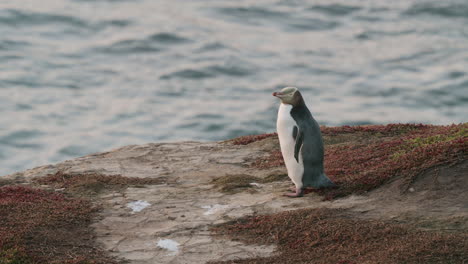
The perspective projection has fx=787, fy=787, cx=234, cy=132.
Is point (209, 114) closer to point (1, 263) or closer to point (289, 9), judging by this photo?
point (289, 9)

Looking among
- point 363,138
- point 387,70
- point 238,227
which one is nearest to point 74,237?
point 238,227

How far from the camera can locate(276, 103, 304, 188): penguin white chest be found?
12.5 metres

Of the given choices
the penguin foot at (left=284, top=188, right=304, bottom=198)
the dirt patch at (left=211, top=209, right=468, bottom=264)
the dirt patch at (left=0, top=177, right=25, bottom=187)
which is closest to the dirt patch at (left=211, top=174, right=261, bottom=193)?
the penguin foot at (left=284, top=188, right=304, bottom=198)

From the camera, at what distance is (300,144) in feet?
41.2

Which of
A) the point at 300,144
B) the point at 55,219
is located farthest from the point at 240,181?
the point at 55,219

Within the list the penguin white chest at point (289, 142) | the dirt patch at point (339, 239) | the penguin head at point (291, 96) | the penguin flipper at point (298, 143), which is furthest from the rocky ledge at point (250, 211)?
the penguin head at point (291, 96)

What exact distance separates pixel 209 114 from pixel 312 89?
5.52m

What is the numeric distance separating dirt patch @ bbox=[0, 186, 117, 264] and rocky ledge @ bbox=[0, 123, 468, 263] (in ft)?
0.05

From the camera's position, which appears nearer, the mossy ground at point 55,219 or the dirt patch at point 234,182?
the mossy ground at point 55,219

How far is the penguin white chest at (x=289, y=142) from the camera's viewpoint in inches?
494

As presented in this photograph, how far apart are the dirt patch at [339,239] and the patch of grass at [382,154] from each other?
1082 mm

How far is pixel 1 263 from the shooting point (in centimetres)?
1021

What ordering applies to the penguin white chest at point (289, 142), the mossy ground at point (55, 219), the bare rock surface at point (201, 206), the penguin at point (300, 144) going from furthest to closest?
the penguin white chest at point (289, 142)
the penguin at point (300, 144)
the bare rock surface at point (201, 206)
the mossy ground at point (55, 219)

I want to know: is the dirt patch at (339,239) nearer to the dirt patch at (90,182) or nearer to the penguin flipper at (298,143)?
the penguin flipper at (298,143)
